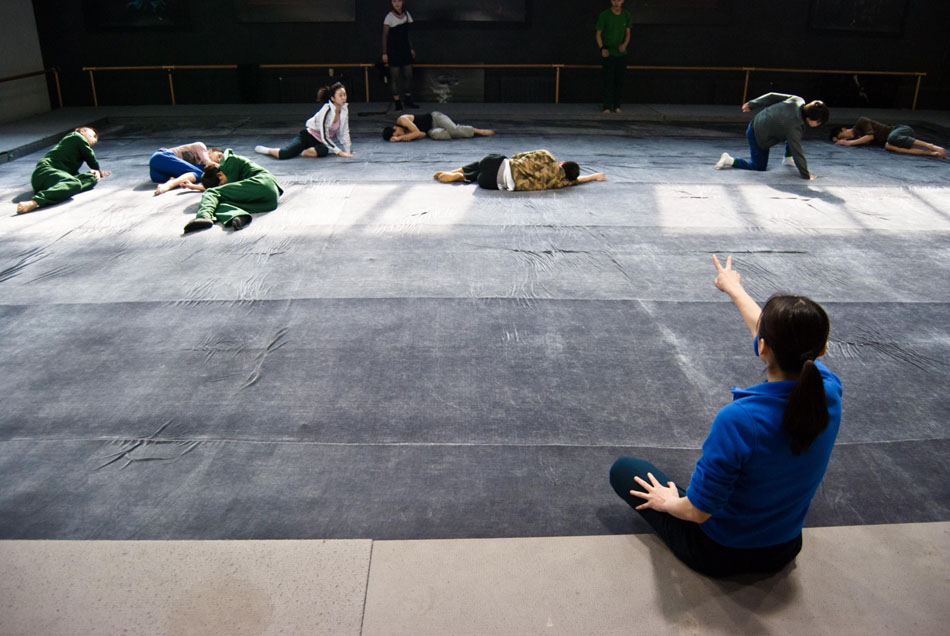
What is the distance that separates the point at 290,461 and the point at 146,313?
203 centimetres

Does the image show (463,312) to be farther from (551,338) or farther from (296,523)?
(296,523)

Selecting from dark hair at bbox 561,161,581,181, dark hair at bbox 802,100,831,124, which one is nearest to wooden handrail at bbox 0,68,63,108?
dark hair at bbox 561,161,581,181

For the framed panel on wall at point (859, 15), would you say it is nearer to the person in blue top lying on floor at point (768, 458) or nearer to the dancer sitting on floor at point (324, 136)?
the dancer sitting on floor at point (324, 136)

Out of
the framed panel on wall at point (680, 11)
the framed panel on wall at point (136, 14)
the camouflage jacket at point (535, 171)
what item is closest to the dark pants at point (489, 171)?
the camouflage jacket at point (535, 171)

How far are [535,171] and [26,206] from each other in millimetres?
4732

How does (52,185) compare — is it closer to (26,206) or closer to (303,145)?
(26,206)

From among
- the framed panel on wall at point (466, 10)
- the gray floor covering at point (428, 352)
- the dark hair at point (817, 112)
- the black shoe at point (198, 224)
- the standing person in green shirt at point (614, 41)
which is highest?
the framed panel on wall at point (466, 10)

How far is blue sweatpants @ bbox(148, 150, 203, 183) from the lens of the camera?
24.4 feet

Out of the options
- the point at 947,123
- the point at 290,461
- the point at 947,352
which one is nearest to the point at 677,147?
the point at 947,123

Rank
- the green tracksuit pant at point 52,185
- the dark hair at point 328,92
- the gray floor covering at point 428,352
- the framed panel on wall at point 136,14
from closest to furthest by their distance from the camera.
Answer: the gray floor covering at point 428,352, the green tracksuit pant at point 52,185, the dark hair at point 328,92, the framed panel on wall at point 136,14

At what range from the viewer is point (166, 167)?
24.4ft

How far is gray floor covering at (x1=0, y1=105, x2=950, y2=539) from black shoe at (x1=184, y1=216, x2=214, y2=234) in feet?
0.43

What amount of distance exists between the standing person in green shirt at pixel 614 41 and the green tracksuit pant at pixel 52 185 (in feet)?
25.0

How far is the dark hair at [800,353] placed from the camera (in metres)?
1.88
